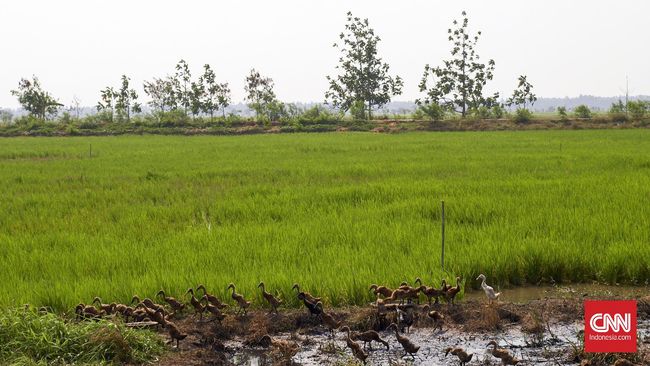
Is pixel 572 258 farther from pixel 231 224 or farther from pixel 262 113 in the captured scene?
pixel 262 113

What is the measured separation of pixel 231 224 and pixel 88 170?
26.4ft

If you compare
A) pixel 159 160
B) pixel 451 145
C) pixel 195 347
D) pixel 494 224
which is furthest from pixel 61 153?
pixel 195 347

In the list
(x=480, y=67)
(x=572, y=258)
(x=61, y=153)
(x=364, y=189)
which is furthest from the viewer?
(x=480, y=67)

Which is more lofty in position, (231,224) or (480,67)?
(480,67)

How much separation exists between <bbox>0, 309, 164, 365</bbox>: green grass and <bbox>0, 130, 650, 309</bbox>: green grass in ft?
3.45

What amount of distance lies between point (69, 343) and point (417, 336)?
2.24 m

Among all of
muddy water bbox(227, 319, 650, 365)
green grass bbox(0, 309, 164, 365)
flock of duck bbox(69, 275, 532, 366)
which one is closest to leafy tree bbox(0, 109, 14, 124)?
flock of duck bbox(69, 275, 532, 366)

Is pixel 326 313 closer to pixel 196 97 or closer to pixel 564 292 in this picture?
pixel 564 292

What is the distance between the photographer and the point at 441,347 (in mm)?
4078

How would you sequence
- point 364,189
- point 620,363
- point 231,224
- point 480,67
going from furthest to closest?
point 480,67, point 364,189, point 231,224, point 620,363

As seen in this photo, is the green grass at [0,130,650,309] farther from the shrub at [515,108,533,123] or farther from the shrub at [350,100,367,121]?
the shrub at [350,100,367,121]

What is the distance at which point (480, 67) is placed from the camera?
136 feet

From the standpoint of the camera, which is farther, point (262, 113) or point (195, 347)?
point (262, 113)

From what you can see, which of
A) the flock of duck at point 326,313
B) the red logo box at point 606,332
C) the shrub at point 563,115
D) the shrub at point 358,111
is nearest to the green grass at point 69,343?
the flock of duck at point 326,313
